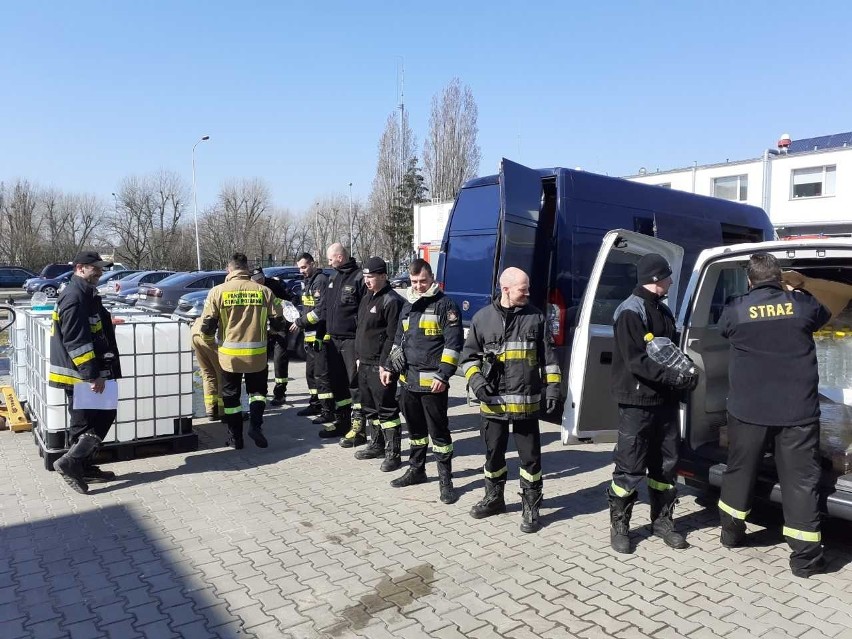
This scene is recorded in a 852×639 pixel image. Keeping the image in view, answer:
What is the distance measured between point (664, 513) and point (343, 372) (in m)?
3.77

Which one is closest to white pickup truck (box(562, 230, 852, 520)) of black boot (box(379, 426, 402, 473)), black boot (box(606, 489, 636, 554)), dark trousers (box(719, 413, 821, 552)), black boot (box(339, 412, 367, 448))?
dark trousers (box(719, 413, 821, 552))

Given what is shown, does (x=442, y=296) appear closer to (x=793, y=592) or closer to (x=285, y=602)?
(x=285, y=602)

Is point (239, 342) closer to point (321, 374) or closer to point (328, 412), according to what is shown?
point (321, 374)

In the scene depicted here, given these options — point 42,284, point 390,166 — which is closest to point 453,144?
point 390,166

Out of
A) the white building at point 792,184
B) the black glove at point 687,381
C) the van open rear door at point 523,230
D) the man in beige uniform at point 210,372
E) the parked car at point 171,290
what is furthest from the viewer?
the white building at point 792,184

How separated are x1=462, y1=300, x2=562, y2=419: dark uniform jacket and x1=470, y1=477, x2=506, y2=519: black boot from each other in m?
0.57

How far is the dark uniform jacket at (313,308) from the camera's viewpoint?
691 cm

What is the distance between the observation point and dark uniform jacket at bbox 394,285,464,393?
499 cm

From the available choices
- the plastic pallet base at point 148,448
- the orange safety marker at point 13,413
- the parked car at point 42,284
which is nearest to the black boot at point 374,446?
the plastic pallet base at point 148,448

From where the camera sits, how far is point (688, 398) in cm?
450

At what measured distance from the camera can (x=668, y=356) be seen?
3.90 m

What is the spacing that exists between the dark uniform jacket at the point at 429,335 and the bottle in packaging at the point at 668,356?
150cm

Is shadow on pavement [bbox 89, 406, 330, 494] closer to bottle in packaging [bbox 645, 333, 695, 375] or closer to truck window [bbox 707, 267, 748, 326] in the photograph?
bottle in packaging [bbox 645, 333, 695, 375]

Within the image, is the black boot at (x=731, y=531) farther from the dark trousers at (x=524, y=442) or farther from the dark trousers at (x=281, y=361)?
the dark trousers at (x=281, y=361)
